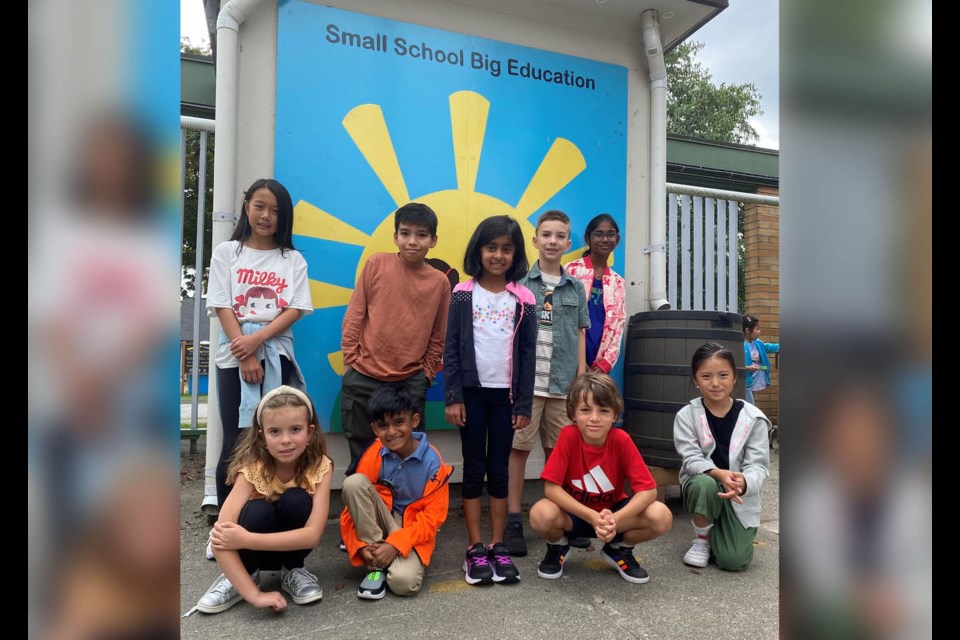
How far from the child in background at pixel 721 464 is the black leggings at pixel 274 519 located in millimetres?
1612

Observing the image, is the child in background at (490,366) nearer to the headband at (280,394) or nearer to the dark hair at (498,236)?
the dark hair at (498,236)

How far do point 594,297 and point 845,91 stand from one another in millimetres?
3016

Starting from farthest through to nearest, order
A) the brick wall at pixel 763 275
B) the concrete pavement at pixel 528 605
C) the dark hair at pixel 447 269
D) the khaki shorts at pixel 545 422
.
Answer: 1. the brick wall at pixel 763 275
2. the dark hair at pixel 447 269
3. the khaki shorts at pixel 545 422
4. the concrete pavement at pixel 528 605

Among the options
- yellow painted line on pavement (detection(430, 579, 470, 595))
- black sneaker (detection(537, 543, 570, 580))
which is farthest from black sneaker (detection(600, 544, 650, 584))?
yellow painted line on pavement (detection(430, 579, 470, 595))

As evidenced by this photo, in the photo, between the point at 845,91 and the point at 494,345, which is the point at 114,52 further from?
the point at 494,345

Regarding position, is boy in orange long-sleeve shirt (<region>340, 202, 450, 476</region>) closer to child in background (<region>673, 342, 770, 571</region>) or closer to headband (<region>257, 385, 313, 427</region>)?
headband (<region>257, 385, 313, 427</region>)

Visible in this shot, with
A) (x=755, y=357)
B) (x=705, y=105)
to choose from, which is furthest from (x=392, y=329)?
(x=705, y=105)

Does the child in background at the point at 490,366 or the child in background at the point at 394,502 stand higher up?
the child in background at the point at 490,366

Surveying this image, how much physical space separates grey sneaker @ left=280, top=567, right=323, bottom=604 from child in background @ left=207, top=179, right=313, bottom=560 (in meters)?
Answer: 0.58

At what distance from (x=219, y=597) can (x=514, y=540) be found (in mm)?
1229

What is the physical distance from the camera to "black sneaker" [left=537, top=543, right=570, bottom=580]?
2365 mm

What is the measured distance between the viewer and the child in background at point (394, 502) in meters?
2.20

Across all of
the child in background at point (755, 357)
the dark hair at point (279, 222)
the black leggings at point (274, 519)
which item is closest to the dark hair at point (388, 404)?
the black leggings at point (274, 519)

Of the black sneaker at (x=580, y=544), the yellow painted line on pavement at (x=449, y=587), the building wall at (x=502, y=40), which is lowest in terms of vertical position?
the black sneaker at (x=580, y=544)
